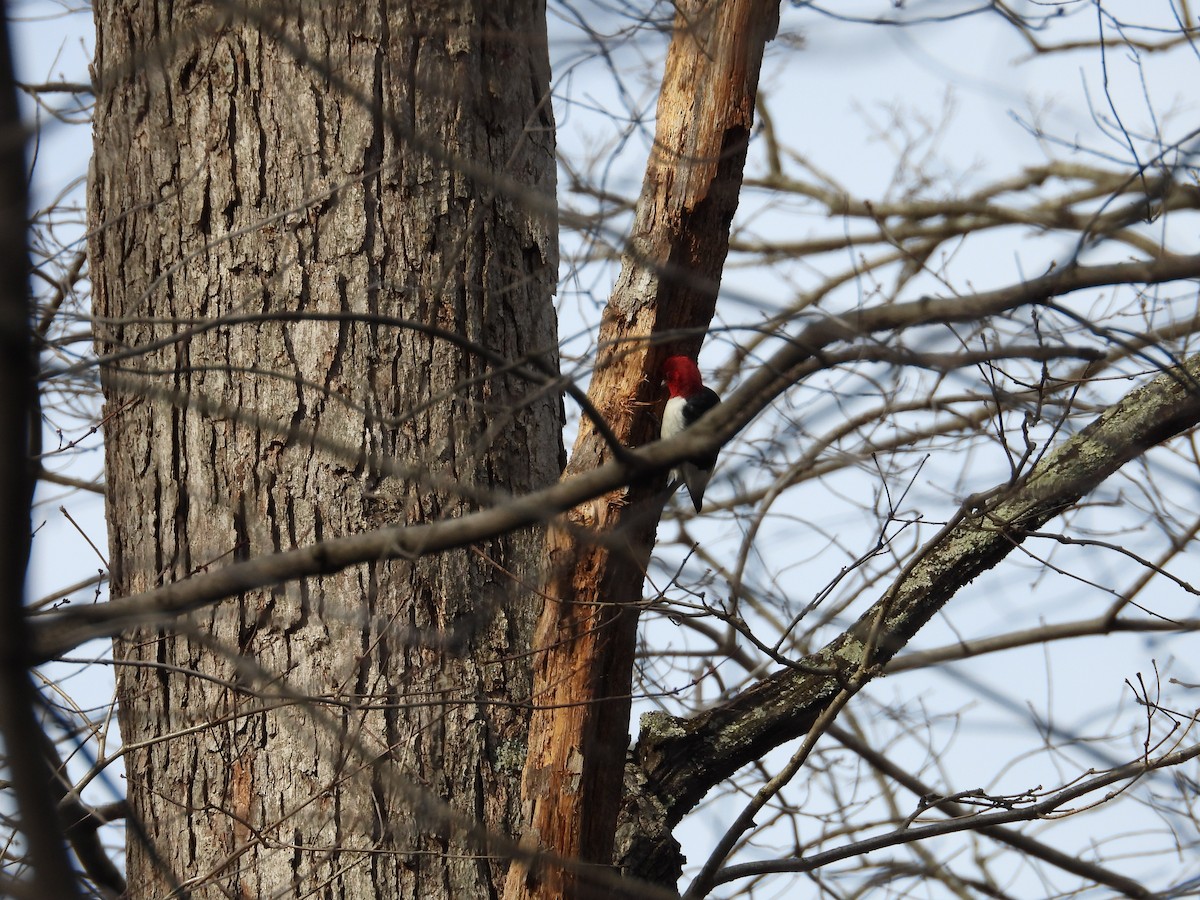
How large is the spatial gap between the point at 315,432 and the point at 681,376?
3.93ft

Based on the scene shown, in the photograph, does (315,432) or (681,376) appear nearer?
(315,432)

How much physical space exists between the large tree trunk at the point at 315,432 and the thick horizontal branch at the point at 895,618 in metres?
0.46

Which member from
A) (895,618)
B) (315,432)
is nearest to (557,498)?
(315,432)

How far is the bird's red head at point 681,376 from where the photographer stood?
326cm

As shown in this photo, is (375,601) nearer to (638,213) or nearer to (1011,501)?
(638,213)

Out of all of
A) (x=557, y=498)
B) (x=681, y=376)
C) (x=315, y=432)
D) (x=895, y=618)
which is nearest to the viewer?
(x=557, y=498)

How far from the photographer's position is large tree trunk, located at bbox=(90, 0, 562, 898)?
2.66 metres

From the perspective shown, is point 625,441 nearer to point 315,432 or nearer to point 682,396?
point 682,396

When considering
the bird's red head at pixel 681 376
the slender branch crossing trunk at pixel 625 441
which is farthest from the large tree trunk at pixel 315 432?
the bird's red head at pixel 681 376

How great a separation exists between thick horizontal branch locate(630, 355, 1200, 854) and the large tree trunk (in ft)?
1.51

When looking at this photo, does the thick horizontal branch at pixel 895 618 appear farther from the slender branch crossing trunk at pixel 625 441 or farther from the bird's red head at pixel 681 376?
the bird's red head at pixel 681 376

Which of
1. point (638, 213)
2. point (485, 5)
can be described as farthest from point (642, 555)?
point (485, 5)

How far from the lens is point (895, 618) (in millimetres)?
3006

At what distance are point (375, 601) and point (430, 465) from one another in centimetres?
37
